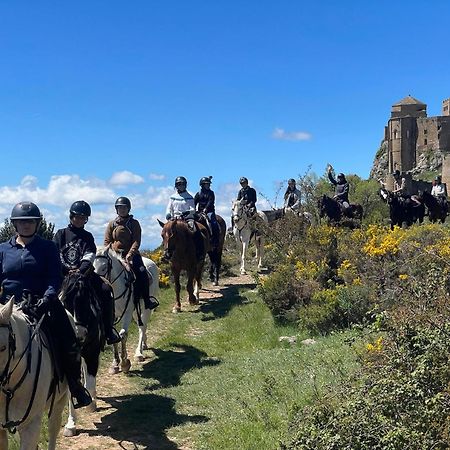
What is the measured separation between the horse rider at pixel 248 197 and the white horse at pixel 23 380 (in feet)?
49.2

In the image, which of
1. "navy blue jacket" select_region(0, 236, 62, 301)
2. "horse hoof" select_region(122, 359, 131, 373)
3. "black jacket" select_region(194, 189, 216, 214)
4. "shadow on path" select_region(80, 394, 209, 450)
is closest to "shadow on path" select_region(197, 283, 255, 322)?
"black jacket" select_region(194, 189, 216, 214)

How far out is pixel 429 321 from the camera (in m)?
6.04

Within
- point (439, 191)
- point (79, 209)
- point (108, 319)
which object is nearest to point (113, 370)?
point (108, 319)

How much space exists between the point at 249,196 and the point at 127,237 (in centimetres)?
1023

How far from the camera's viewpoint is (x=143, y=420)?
804cm

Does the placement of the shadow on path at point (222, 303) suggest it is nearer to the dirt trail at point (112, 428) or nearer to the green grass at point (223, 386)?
the green grass at point (223, 386)

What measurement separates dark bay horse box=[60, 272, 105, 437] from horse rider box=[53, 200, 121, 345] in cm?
20

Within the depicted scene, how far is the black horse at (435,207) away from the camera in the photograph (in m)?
23.1

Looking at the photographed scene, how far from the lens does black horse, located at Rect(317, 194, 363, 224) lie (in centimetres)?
2016

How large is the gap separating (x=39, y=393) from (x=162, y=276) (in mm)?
13977

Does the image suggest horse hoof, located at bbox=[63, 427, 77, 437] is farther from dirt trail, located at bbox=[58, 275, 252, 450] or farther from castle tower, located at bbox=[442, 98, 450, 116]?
castle tower, located at bbox=[442, 98, 450, 116]

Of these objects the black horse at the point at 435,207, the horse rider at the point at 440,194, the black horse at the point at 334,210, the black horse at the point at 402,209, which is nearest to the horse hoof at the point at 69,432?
the black horse at the point at 334,210

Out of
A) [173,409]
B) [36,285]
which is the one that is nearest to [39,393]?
[36,285]

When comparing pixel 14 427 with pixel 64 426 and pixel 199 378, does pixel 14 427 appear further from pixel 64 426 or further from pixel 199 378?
pixel 199 378
